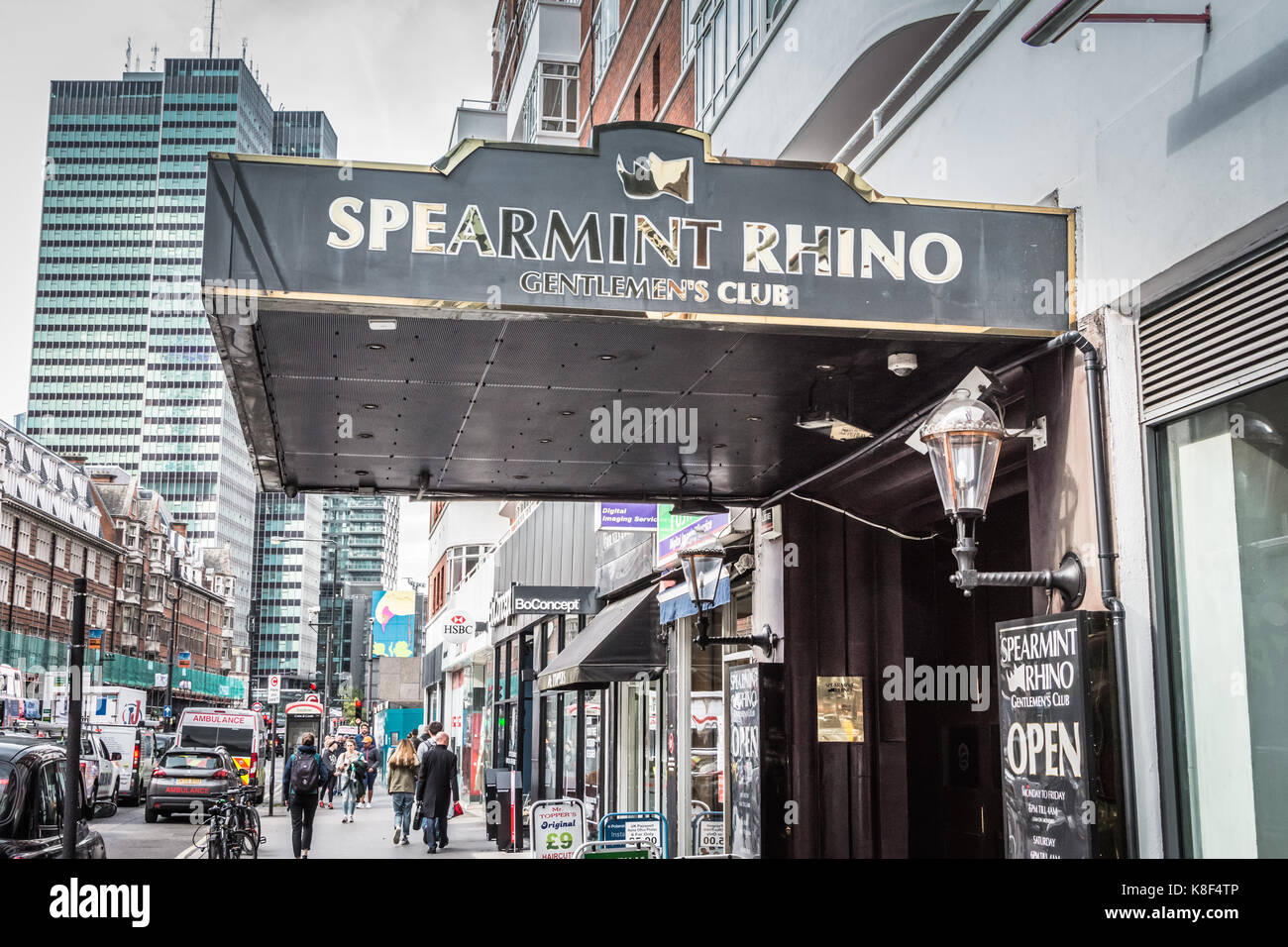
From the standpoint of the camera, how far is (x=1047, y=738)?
644cm

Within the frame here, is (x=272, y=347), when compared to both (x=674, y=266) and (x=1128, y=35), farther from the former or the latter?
(x=1128, y=35)

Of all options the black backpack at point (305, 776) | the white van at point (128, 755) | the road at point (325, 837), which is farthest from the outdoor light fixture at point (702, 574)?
the white van at point (128, 755)

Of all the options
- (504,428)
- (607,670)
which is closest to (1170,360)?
(504,428)

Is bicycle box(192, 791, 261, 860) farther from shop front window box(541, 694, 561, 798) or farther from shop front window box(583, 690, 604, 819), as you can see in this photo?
shop front window box(541, 694, 561, 798)

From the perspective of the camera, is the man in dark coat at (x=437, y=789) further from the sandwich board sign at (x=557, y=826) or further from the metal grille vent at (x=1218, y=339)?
the metal grille vent at (x=1218, y=339)

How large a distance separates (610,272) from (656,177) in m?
0.61

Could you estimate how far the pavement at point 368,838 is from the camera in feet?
61.7

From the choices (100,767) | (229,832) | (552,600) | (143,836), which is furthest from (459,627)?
(229,832)

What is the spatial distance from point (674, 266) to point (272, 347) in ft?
8.16

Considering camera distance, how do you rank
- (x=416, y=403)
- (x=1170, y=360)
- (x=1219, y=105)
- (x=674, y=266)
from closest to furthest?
(x=1219, y=105) → (x=1170, y=360) → (x=674, y=266) → (x=416, y=403)

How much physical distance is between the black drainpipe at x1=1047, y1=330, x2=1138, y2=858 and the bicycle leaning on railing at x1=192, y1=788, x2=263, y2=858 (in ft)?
38.1

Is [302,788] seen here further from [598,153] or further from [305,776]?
[598,153]

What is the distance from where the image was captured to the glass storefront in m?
5.50

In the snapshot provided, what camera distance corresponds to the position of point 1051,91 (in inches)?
288
